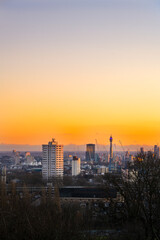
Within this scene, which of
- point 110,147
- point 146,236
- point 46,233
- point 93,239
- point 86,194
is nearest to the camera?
point 46,233

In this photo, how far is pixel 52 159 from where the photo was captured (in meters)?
40.0

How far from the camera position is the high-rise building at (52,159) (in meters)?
39.1

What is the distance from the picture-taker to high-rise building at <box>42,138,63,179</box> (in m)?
39.1

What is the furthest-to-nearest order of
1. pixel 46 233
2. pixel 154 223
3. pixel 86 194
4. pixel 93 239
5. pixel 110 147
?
pixel 110 147 → pixel 86 194 → pixel 154 223 → pixel 93 239 → pixel 46 233

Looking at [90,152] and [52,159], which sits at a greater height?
[52,159]

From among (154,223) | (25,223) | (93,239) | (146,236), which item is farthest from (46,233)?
(154,223)

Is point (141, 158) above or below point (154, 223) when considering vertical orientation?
above

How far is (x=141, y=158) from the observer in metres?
7.64

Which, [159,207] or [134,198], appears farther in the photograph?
[134,198]

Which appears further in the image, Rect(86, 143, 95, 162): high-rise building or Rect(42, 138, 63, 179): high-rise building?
Rect(86, 143, 95, 162): high-rise building

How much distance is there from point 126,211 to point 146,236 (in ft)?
5.79

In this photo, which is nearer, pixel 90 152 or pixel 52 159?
pixel 52 159

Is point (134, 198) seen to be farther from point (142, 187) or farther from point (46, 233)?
point (46, 233)

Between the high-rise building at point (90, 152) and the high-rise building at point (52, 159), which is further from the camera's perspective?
the high-rise building at point (90, 152)
